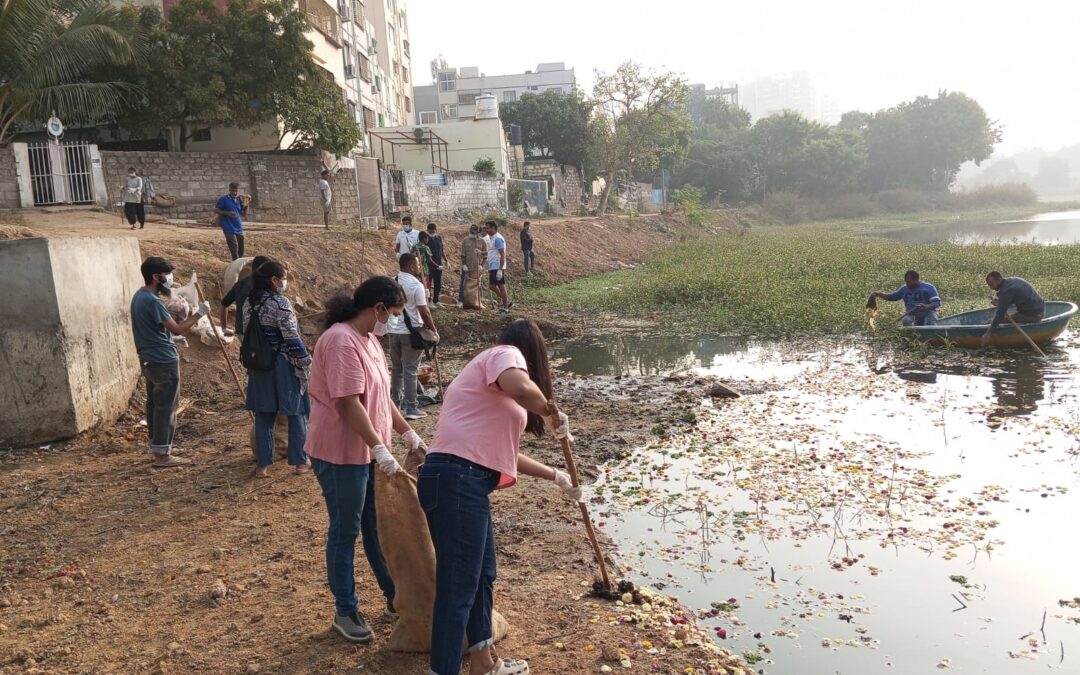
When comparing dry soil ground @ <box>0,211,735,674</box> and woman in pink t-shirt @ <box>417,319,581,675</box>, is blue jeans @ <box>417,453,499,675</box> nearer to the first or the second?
woman in pink t-shirt @ <box>417,319,581,675</box>

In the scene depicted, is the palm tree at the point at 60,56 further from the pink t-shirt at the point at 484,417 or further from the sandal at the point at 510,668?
the sandal at the point at 510,668

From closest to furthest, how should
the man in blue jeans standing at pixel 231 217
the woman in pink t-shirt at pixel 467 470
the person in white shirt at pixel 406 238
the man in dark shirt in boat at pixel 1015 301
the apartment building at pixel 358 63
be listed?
the woman in pink t-shirt at pixel 467 470 → the man in dark shirt in boat at pixel 1015 301 → the man in blue jeans standing at pixel 231 217 → the person in white shirt at pixel 406 238 → the apartment building at pixel 358 63

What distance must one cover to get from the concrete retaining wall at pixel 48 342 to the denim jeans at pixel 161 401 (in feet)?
4.24

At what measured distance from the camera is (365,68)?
3656 cm

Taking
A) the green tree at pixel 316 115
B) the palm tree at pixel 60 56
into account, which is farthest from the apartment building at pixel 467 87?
the palm tree at pixel 60 56

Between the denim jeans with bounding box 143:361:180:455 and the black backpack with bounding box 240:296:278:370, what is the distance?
3.52 ft

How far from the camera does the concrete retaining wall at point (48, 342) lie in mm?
7484

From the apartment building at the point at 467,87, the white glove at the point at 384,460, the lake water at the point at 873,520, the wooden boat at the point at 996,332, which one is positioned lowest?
the lake water at the point at 873,520

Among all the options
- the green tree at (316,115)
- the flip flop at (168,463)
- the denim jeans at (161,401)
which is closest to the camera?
the denim jeans at (161,401)

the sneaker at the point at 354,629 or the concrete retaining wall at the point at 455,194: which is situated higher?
the concrete retaining wall at the point at 455,194

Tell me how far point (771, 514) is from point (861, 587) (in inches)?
47.9

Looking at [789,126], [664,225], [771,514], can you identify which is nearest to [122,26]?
[771,514]

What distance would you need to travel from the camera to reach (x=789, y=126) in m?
67.5

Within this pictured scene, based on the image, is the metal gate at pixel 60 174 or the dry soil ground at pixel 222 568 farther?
the metal gate at pixel 60 174
